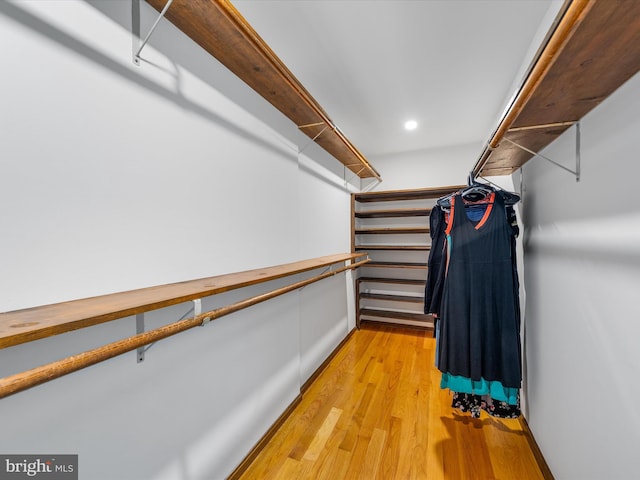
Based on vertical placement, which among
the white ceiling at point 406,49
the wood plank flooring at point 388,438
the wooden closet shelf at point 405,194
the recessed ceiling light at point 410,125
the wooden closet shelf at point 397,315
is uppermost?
the recessed ceiling light at point 410,125

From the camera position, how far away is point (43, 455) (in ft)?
2.25

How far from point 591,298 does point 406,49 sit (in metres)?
1.58

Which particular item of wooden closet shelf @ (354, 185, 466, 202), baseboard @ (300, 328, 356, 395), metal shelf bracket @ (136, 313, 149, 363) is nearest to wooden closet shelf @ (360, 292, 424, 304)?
baseboard @ (300, 328, 356, 395)

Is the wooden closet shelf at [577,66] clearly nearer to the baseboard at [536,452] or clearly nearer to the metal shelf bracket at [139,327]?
the metal shelf bracket at [139,327]

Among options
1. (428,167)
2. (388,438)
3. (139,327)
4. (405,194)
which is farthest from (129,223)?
(428,167)

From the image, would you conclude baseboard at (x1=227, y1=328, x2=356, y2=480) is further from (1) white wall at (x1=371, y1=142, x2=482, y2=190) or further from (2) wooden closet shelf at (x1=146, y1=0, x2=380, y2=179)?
(1) white wall at (x1=371, y1=142, x2=482, y2=190)

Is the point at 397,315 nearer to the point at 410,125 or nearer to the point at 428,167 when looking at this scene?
the point at 428,167

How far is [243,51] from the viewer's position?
1162 mm

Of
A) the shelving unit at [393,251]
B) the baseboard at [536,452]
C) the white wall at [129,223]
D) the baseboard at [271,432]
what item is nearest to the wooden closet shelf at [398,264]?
the shelving unit at [393,251]

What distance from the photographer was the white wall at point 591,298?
2.67 feet

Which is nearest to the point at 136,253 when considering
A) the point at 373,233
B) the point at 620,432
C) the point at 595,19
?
the point at 595,19

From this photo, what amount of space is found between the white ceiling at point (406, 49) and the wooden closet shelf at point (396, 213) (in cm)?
114

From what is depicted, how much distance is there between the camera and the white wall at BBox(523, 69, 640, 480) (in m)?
0.81

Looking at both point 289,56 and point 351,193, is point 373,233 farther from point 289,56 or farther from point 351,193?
point 289,56
